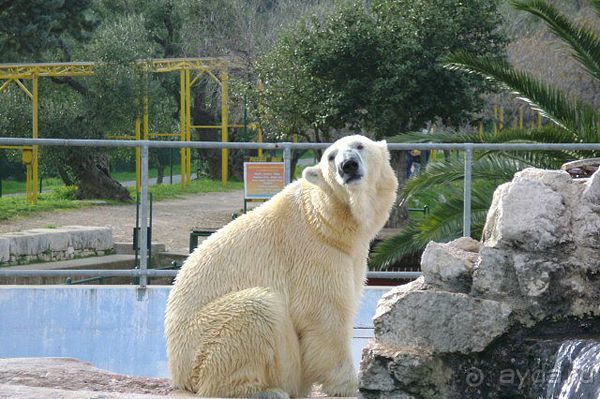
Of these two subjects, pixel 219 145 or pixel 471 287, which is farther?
pixel 219 145

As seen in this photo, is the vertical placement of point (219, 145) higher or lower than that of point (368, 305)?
higher

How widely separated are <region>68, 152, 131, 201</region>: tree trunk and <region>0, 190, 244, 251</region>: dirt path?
3.67 feet

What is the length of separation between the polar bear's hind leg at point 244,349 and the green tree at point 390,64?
13.7 meters

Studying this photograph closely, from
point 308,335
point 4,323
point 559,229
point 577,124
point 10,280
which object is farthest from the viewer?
point 10,280

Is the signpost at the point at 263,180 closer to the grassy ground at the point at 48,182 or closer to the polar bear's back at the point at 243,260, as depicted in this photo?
the polar bear's back at the point at 243,260

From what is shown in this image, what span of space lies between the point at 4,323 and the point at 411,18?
43.4 ft

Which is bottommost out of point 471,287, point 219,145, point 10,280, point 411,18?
point 10,280

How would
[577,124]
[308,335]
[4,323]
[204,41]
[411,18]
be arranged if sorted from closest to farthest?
[308,335]
[4,323]
[577,124]
[411,18]
[204,41]

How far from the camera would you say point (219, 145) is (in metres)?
9.63

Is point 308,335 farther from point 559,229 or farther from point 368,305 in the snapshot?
point 368,305

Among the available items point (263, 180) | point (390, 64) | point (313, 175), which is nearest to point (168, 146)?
point (263, 180)

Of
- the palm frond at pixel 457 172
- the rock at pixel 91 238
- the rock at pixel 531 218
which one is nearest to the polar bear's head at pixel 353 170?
the rock at pixel 531 218

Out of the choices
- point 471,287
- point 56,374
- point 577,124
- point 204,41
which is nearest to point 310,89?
point 577,124

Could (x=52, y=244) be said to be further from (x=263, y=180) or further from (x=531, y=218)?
(x=531, y=218)
